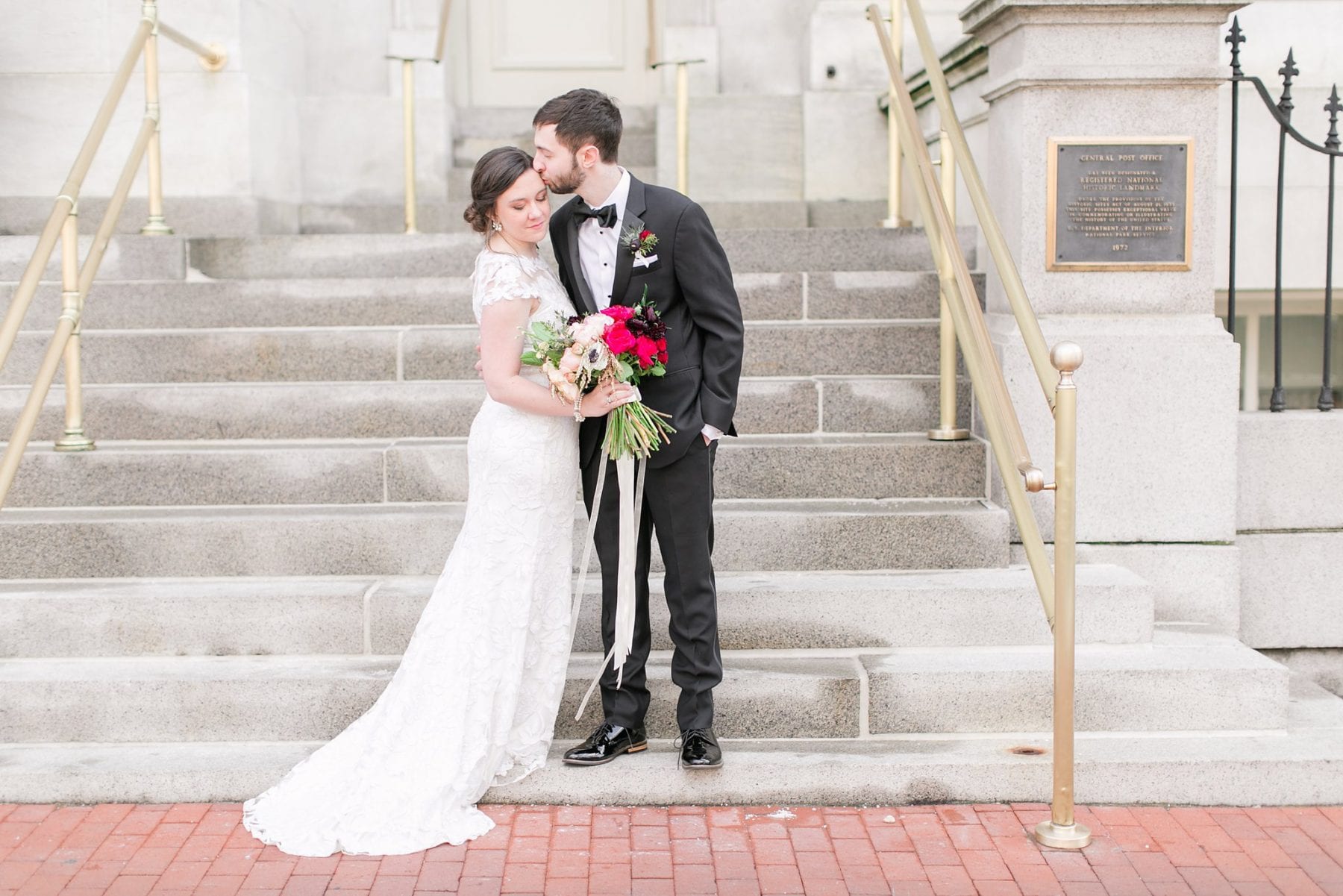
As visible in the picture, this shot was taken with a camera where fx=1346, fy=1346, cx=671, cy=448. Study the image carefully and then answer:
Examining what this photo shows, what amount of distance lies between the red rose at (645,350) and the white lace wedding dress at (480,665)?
365 millimetres

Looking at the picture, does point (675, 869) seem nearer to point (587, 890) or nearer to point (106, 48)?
point (587, 890)

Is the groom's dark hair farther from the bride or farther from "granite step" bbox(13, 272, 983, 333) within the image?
"granite step" bbox(13, 272, 983, 333)

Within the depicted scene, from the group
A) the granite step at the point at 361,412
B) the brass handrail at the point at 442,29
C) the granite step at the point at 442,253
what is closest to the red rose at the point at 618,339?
the granite step at the point at 361,412

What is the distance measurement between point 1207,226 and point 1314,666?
2.02 metres

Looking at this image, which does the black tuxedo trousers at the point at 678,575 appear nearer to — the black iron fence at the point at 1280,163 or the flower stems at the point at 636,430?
the flower stems at the point at 636,430

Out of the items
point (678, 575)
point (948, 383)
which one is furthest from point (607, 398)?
point (948, 383)

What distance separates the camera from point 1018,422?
4.60 meters

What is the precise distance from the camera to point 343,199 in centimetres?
847

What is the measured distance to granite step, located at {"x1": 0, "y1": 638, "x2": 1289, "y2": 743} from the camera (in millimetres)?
4566

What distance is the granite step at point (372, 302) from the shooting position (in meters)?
6.29

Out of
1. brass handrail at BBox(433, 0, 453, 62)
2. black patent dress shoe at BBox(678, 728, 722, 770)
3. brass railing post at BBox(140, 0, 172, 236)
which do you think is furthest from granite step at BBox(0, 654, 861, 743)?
brass handrail at BBox(433, 0, 453, 62)

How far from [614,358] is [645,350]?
0.09 meters

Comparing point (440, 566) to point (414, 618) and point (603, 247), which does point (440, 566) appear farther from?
point (603, 247)

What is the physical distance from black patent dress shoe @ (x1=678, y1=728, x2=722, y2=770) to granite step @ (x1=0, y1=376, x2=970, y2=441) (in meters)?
1.79
